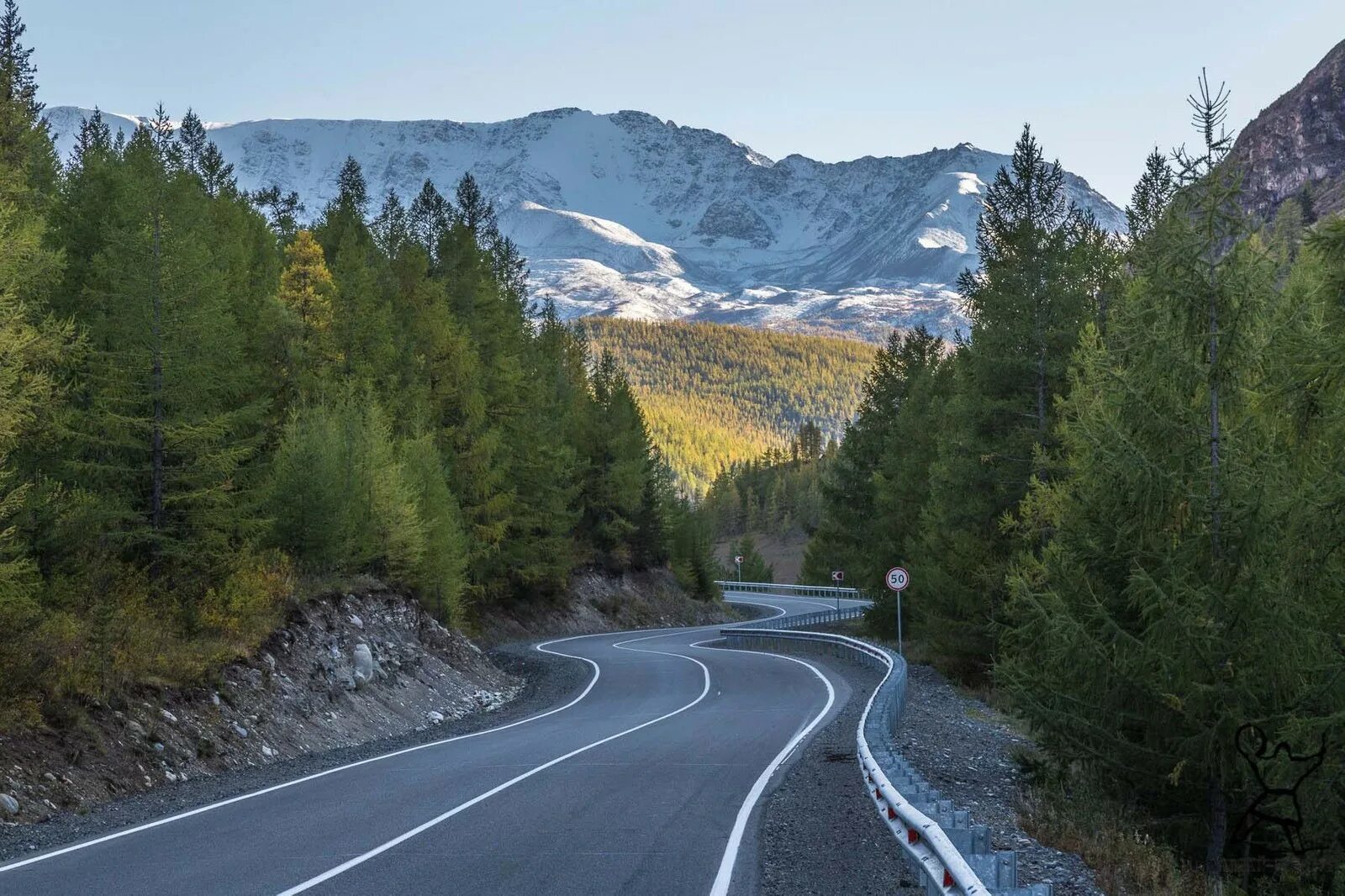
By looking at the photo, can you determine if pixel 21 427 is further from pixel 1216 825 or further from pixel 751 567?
pixel 751 567

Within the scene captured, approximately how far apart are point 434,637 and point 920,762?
17.7 m

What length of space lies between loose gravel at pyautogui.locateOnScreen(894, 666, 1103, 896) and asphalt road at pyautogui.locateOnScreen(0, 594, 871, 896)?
87.6 inches

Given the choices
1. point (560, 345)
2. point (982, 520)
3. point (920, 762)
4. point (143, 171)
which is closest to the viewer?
point (920, 762)

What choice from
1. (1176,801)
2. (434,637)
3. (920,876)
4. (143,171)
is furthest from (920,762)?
(143,171)

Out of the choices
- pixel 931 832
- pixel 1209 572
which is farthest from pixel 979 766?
pixel 931 832

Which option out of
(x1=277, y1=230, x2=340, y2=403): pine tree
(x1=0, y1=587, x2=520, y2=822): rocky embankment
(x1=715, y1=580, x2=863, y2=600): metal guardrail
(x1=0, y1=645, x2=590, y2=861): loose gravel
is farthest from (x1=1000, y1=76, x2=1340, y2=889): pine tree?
(x1=715, y1=580, x2=863, y2=600): metal guardrail

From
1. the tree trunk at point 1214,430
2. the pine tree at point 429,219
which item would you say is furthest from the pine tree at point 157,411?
the pine tree at point 429,219

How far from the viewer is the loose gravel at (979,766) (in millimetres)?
9844

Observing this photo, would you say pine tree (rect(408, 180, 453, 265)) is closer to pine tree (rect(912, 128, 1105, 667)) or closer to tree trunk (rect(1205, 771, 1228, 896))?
pine tree (rect(912, 128, 1105, 667))

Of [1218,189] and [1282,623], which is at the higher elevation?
[1218,189]

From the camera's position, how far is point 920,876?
29.0ft

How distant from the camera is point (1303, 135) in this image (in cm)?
18775

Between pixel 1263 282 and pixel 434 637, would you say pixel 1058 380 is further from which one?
pixel 434 637

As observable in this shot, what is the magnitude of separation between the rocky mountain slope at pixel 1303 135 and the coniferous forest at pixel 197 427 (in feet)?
536
